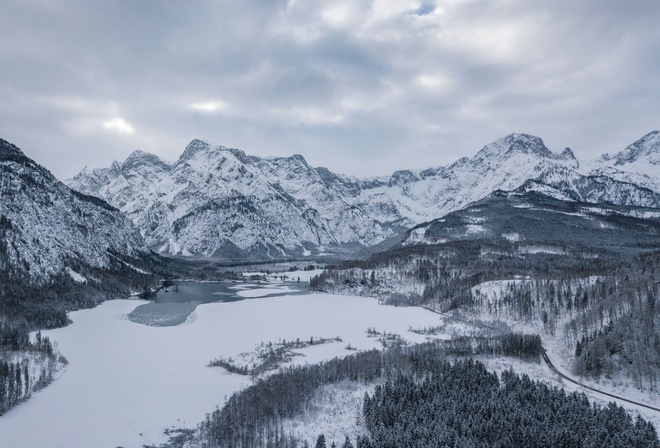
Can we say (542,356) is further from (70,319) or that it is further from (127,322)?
(70,319)

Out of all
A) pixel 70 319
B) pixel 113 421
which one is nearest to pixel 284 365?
pixel 113 421

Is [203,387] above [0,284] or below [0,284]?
below

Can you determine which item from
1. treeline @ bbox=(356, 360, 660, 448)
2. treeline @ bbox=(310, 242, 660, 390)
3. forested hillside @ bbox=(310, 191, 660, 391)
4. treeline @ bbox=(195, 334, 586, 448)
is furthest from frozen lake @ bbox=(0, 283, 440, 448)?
treeline @ bbox=(310, 242, 660, 390)

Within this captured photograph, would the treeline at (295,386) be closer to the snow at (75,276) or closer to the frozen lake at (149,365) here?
Result: the frozen lake at (149,365)

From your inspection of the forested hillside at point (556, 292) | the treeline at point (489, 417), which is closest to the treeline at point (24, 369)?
the treeline at point (489, 417)

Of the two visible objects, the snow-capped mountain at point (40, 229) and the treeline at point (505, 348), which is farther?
the snow-capped mountain at point (40, 229)
